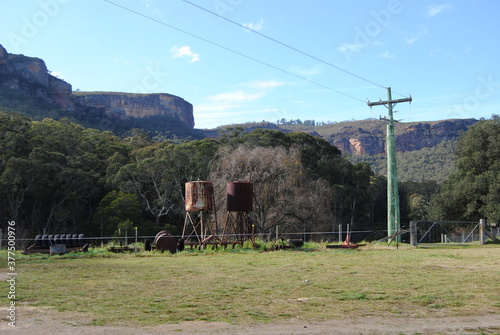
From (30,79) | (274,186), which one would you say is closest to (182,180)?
(274,186)

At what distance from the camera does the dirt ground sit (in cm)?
694

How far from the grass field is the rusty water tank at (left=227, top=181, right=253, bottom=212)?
28.0ft

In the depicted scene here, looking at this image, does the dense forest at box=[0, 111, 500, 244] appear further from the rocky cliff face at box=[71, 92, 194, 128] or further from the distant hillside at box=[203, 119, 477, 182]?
the rocky cliff face at box=[71, 92, 194, 128]

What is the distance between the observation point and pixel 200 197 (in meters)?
25.7

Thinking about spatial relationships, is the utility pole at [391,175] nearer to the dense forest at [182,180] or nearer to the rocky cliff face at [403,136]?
the dense forest at [182,180]

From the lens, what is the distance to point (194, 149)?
54.6 meters

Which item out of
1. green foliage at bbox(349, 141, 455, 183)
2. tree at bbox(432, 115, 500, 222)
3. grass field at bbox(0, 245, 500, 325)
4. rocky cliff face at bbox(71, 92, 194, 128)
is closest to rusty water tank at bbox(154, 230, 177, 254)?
grass field at bbox(0, 245, 500, 325)

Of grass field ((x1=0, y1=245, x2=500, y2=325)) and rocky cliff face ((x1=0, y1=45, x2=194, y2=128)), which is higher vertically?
rocky cliff face ((x1=0, y1=45, x2=194, y2=128))

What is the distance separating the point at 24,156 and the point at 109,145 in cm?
1458

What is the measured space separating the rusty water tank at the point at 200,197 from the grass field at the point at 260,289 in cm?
803

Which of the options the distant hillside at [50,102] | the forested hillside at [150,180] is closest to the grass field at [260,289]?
the forested hillside at [150,180]

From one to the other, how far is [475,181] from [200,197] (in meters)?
28.5

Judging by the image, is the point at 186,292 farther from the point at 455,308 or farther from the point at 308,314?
the point at 455,308

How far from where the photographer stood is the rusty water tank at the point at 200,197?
25.7 meters
